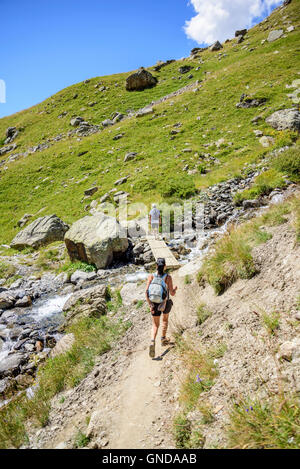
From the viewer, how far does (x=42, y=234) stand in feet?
67.4

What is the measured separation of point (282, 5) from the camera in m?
53.7

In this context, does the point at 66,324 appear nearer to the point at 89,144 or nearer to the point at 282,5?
the point at 89,144

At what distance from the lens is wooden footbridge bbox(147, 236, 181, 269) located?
39.5 ft

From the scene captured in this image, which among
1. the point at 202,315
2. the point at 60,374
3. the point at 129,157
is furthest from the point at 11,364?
the point at 129,157

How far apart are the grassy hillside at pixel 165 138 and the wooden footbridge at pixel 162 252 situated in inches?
302

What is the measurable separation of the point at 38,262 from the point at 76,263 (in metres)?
3.80

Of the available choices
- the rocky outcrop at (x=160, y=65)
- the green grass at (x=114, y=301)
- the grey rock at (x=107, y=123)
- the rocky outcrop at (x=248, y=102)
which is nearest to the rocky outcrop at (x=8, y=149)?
the grey rock at (x=107, y=123)

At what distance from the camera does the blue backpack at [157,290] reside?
238 inches

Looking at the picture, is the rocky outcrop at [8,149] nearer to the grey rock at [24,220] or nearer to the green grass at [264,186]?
the grey rock at [24,220]

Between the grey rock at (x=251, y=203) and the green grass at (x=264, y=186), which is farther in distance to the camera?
the green grass at (x=264, y=186)

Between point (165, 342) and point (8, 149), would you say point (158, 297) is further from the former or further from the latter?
point (8, 149)

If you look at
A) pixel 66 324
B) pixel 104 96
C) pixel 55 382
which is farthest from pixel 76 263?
pixel 104 96

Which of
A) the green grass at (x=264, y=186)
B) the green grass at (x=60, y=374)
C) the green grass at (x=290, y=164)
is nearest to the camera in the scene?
the green grass at (x=60, y=374)

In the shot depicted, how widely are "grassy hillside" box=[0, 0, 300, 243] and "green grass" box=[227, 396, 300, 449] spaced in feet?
63.5
